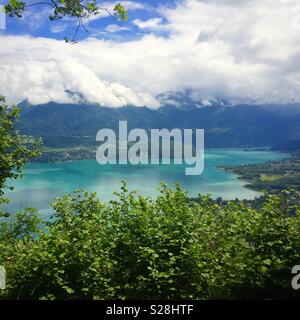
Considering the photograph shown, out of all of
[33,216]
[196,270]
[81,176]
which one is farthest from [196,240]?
[81,176]

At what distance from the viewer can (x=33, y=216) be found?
37094 mm

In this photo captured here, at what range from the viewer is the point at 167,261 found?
31.6 ft

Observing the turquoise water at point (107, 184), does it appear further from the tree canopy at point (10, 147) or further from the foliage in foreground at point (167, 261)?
the foliage in foreground at point (167, 261)

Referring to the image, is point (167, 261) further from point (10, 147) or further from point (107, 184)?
point (107, 184)

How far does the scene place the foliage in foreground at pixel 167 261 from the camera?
29.7 feet

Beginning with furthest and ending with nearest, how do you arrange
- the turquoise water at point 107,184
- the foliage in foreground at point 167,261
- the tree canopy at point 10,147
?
the turquoise water at point 107,184
the tree canopy at point 10,147
the foliage in foreground at point 167,261

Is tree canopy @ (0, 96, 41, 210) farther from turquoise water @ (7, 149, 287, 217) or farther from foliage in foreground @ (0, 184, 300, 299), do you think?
turquoise water @ (7, 149, 287, 217)

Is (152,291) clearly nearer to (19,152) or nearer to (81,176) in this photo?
(19,152)

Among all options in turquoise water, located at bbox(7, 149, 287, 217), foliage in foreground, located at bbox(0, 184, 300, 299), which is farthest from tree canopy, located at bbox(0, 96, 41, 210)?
turquoise water, located at bbox(7, 149, 287, 217)

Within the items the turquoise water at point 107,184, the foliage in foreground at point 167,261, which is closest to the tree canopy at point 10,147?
the foliage in foreground at point 167,261

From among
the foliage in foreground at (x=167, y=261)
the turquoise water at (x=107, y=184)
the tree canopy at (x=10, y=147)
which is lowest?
the foliage in foreground at (x=167, y=261)

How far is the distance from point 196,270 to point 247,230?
1.52m

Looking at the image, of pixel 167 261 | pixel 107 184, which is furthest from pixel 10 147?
pixel 107 184

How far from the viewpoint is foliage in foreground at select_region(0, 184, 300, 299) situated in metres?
9.05
